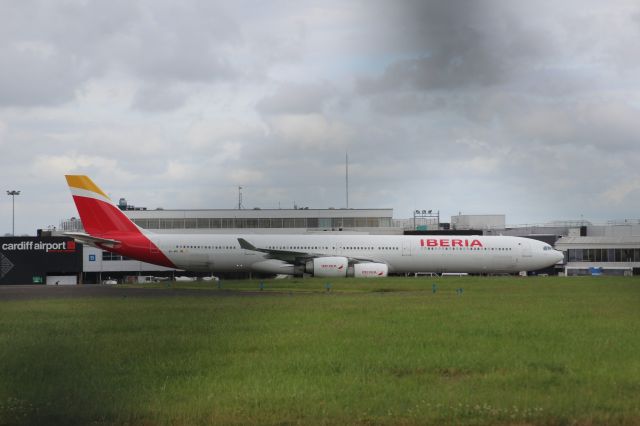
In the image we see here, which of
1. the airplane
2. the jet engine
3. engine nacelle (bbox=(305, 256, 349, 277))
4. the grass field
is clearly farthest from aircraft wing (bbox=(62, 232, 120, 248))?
the grass field

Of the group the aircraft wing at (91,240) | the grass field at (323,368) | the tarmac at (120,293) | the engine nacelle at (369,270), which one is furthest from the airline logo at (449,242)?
the grass field at (323,368)

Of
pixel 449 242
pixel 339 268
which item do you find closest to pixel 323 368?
pixel 339 268

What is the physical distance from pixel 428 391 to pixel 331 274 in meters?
60.1

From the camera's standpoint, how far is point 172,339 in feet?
71.3

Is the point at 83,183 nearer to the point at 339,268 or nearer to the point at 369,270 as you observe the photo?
the point at 339,268

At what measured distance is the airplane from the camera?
251 feet

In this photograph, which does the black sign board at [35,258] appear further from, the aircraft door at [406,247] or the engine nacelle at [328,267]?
the aircraft door at [406,247]

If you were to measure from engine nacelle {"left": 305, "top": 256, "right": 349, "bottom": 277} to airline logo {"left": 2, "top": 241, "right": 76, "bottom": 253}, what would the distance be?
4030 cm

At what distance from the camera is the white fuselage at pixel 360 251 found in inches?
3083

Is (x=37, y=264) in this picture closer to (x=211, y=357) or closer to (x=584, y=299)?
(x=584, y=299)

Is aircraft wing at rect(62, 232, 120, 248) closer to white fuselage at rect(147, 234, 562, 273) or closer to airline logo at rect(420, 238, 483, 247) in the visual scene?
white fuselage at rect(147, 234, 562, 273)

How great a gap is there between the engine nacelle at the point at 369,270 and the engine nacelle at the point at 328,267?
1.13 meters

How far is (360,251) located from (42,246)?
146 feet

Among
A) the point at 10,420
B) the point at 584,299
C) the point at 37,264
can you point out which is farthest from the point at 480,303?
the point at 37,264
